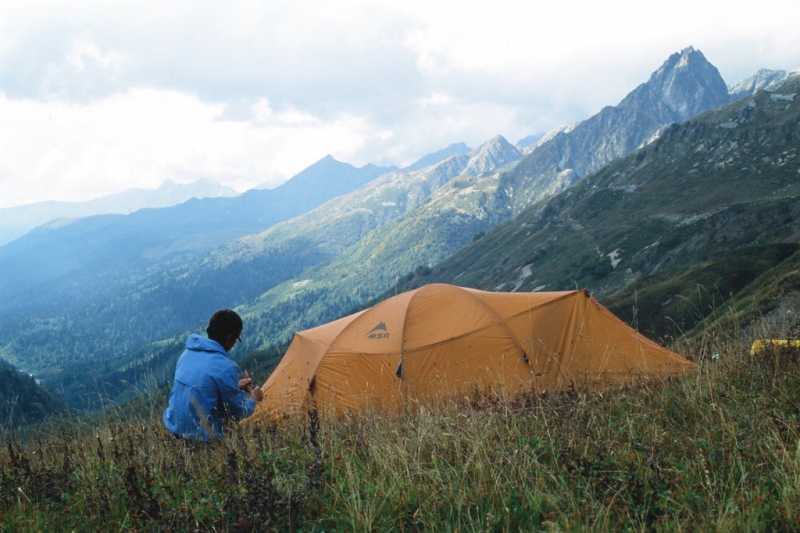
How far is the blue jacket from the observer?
6578 millimetres

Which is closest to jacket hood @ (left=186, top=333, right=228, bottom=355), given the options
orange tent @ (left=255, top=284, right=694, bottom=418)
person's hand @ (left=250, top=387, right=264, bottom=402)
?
person's hand @ (left=250, top=387, right=264, bottom=402)

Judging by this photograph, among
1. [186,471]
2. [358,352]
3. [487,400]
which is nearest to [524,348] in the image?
[358,352]

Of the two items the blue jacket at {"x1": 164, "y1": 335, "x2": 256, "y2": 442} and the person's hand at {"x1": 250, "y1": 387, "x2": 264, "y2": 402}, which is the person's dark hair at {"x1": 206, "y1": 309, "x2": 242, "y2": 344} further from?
the person's hand at {"x1": 250, "y1": 387, "x2": 264, "y2": 402}

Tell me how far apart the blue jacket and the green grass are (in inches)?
47.2

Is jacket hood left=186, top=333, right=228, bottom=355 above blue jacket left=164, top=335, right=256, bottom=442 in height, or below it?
above

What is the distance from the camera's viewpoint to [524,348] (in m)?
10.9

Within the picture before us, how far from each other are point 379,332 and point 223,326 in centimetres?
521

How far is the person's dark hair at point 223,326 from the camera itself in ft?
23.6

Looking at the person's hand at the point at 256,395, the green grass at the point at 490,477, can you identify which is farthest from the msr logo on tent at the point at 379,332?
the green grass at the point at 490,477

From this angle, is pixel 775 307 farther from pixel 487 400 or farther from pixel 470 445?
pixel 470 445

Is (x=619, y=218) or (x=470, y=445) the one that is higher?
(x=470, y=445)

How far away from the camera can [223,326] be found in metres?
7.19

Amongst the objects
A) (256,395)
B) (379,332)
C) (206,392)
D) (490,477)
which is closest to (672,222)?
(379,332)

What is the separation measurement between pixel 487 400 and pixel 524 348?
193 inches
